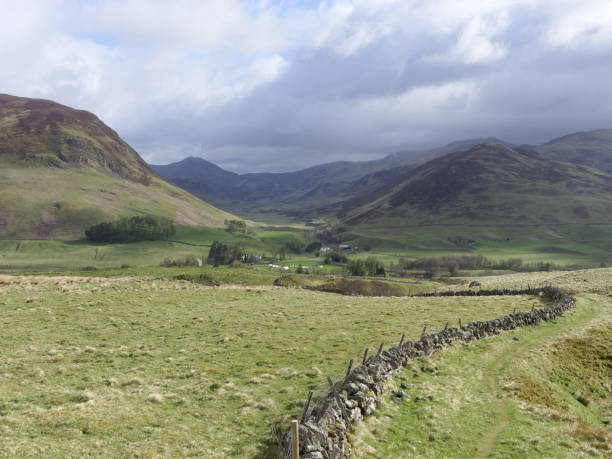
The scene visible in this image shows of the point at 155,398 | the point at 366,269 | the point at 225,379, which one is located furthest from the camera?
the point at 366,269

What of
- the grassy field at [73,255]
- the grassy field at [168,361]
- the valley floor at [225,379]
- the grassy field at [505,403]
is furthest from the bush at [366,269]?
the grassy field at [505,403]

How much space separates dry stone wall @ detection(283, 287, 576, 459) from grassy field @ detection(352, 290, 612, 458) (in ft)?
2.16

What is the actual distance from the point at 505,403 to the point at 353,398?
10.1 meters

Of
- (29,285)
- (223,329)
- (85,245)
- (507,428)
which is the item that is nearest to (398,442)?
(507,428)

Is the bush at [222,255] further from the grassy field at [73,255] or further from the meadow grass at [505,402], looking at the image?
the meadow grass at [505,402]

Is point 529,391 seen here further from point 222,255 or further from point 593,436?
point 222,255

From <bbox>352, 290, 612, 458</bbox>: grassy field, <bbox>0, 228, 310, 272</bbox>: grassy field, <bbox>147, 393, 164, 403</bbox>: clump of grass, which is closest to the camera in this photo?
<bbox>352, 290, 612, 458</bbox>: grassy field

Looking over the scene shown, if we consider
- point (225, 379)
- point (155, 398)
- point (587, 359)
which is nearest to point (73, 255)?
point (225, 379)

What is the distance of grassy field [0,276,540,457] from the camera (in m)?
14.8

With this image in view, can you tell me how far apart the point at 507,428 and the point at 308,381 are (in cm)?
1064

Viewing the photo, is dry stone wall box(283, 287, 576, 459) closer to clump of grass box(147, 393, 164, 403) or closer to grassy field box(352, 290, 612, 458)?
grassy field box(352, 290, 612, 458)

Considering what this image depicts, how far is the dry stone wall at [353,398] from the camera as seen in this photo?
12.8 m

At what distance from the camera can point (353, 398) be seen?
1723cm

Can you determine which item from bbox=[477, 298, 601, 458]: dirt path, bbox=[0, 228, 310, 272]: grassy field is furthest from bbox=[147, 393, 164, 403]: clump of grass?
bbox=[0, 228, 310, 272]: grassy field
